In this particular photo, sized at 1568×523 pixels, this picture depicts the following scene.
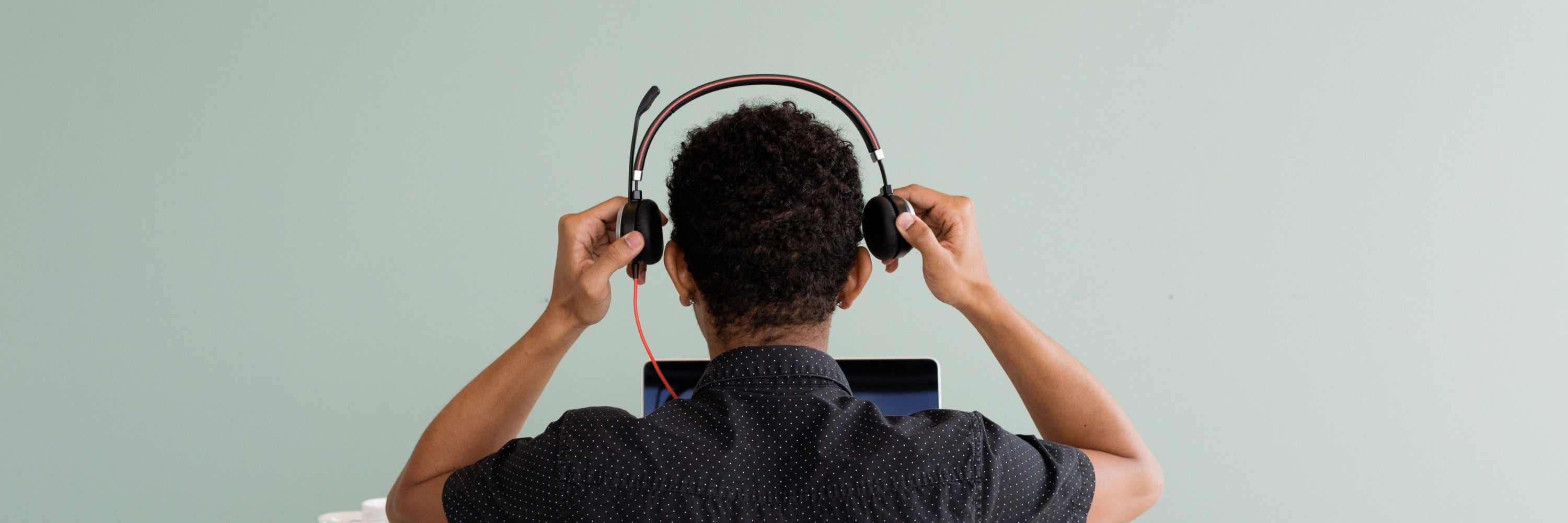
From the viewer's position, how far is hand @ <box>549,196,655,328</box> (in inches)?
33.9

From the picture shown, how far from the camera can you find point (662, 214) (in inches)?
36.3

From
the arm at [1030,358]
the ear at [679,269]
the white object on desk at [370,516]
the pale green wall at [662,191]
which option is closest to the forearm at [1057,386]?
the arm at [1030,358]

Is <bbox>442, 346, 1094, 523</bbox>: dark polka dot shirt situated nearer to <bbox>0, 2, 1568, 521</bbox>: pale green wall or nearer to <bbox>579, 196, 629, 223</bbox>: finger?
<bbox>579, 196, 629, 223</bbox>: finger

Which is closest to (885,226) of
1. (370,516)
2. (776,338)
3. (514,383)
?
(776,338)

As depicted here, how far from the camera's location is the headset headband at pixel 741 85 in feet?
3.09

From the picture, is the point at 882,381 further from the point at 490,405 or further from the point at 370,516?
the point at 370,516

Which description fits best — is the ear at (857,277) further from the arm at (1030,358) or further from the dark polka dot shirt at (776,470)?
the dark polka dot shirt at (776,470)

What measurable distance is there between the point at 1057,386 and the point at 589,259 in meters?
0.45

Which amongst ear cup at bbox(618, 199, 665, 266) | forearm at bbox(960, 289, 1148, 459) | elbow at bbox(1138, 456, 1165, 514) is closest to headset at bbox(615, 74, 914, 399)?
ear cup at bbox(618, 199, 665, 266)

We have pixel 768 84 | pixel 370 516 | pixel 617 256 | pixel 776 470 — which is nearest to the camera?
pixel 776 470

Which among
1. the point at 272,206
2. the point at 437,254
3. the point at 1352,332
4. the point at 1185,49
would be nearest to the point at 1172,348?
the point at 1352,332

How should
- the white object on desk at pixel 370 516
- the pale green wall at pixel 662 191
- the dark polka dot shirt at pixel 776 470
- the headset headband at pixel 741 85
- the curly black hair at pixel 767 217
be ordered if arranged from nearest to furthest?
the dark polka dot shirt at pixel 776 470
the curly black hair at pixel 767 217
the headset headband at pixel 741 85
the white object on desk at pixel 370 516
the pale green wall at pixel 662 191

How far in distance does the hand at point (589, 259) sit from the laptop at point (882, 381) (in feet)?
1.15

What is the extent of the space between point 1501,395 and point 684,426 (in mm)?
1772
